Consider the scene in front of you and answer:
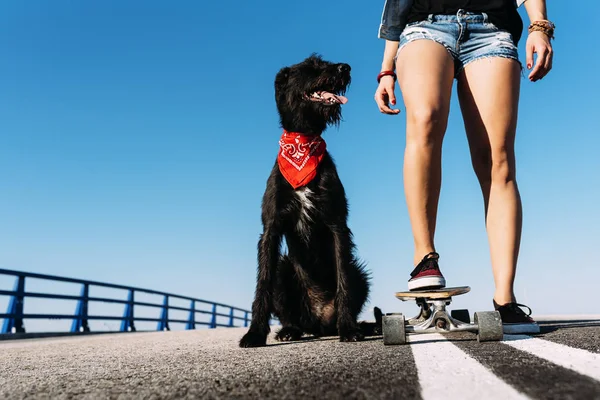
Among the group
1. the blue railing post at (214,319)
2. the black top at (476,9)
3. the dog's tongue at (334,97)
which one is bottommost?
the blue railing post at (214,319)

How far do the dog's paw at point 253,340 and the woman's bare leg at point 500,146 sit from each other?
1.45 m

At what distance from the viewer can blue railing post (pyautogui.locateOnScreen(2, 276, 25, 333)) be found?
873 centimetres

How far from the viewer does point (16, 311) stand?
8898mm

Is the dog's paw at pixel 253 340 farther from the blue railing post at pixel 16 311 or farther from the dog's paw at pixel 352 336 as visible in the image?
the blue railing post at pixel 16 311

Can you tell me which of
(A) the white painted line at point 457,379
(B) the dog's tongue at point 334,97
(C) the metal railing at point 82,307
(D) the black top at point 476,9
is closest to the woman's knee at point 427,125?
(D) the black top at point 476,9

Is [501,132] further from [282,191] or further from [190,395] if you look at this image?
[190,395]

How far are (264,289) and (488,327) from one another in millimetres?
1491

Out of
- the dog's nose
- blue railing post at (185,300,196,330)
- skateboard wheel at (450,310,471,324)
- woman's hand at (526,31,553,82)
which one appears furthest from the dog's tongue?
blue railing post at (185,300,196,330)

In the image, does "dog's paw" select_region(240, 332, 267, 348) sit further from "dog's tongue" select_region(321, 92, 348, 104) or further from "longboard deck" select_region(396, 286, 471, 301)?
"dog's tongue" select_region(321, 92, 348, 104)

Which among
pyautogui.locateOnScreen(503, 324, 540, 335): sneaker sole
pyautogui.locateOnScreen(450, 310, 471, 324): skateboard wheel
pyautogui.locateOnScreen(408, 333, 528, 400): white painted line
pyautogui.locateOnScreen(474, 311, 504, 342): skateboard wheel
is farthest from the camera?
pyautogui.locateOnScreen(450, 310, 471, 324): skateboard wheel

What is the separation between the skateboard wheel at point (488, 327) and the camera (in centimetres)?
234

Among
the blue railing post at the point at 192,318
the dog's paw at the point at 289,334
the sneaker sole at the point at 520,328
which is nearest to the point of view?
the sneaker sole at the point at 520,328

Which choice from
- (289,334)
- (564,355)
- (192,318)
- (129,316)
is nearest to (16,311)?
(129,316)

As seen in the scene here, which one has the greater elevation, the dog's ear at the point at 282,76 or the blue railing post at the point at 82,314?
the dog's ear at the point at 282,76
